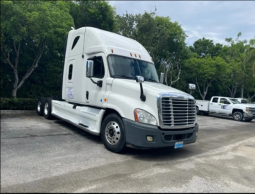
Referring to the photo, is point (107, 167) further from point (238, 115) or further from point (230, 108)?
point (230, 108)

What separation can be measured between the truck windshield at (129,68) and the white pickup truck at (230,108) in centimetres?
1351

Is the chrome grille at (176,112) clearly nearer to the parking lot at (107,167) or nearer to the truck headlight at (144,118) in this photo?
the truck headlight at (144,118)

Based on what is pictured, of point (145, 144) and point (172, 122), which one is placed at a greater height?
point (172, 122)

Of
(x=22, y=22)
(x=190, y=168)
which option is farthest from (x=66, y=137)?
(x=22, y=22)

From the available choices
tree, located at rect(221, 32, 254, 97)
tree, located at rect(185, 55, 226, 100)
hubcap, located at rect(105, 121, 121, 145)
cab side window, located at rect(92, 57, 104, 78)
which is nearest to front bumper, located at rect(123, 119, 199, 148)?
hubcap, located at rect(105, 121, 121, 145)

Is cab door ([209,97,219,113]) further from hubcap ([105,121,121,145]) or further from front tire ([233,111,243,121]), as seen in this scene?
hubcap ([105,121,121,145])

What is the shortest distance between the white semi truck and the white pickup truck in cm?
1349

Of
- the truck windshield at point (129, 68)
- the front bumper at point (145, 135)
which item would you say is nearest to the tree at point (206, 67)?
the truck windshield at point (129, 68)

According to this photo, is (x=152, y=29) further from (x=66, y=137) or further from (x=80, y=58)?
(x=66, y=137)

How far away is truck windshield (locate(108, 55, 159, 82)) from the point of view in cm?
632

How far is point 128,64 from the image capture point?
6.68m

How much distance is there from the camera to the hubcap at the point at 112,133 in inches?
221

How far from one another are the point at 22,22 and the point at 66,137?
315 inches

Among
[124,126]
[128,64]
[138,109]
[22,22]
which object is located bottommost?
[124,126]
